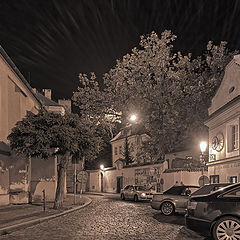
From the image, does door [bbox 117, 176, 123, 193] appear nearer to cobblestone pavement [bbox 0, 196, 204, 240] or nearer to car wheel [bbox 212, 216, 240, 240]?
cobblestone pavement [bbox 0, 196, 204, 240]

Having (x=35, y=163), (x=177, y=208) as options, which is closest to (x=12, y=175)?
(x=35, y=163)

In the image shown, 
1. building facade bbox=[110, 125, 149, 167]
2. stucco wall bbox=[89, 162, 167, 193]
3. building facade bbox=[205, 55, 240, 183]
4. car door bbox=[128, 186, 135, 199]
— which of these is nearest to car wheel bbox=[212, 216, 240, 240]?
building facade bbox=[205, 55, 240, 183]

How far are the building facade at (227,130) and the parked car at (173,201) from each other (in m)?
5.15

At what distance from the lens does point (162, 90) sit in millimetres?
28922

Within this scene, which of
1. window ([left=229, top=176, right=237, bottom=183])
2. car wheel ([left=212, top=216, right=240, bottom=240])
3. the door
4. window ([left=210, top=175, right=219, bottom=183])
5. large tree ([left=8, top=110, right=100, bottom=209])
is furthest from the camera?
the door

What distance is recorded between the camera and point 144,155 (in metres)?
31.4

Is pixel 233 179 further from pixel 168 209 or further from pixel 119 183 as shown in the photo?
pixel 119 183

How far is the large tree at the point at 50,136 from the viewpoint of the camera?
695 inches

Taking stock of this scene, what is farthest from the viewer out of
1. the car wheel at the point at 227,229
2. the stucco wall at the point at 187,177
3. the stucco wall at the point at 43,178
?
the stucco wall at the point at 187,177

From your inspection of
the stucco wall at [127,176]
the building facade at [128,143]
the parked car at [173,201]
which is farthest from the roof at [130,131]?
the parked car at [173,201]

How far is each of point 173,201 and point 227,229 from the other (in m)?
6.84

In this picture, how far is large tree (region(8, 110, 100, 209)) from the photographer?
17641 mm

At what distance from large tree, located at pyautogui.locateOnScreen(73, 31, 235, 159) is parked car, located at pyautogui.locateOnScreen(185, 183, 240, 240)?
18.9 metres

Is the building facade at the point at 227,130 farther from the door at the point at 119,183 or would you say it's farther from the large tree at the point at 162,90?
the door at the point at 119,183
